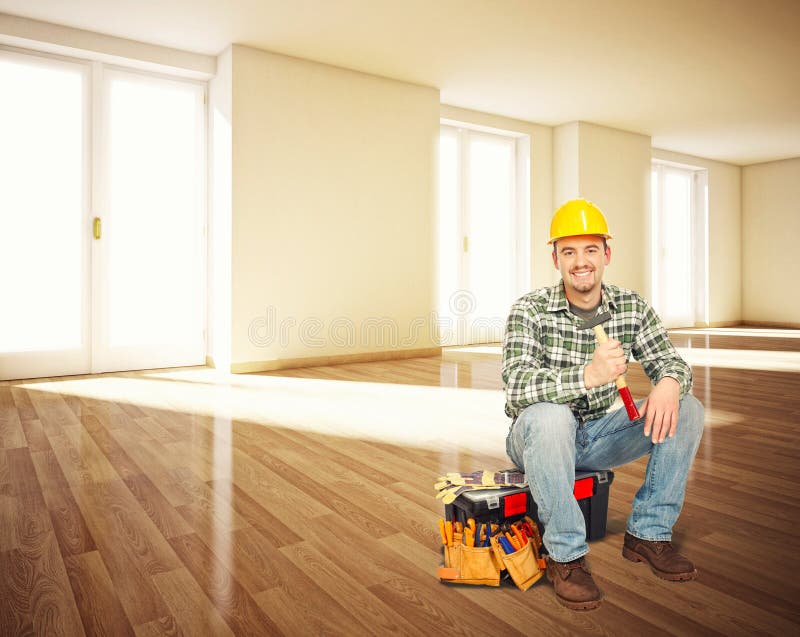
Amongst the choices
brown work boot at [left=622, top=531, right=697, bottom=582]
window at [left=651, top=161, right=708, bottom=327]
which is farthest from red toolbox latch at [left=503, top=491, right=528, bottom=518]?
window at [left=651, top=161, right=708, bottom=327]

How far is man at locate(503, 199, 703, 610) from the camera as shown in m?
1.63

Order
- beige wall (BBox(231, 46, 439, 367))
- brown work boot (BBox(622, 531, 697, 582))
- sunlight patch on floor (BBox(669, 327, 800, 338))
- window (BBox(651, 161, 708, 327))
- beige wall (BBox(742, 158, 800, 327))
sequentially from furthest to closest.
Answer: beige wall (BBox(742, 158, 800, 327)), window (BBox(651, 161, 708, 327)), sunlight patch on floor (BBox(669, 327, 800, 338)), beige wall (BBox(231, 46, 439, 367)), brown work boot (BBox(622, 531, 697, 582))

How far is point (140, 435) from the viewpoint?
11.1ft

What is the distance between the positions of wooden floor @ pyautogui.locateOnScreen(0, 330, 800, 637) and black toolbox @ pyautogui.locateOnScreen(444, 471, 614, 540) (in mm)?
163

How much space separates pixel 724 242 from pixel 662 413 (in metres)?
11.2

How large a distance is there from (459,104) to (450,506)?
670cm

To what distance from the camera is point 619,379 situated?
1.54 meters

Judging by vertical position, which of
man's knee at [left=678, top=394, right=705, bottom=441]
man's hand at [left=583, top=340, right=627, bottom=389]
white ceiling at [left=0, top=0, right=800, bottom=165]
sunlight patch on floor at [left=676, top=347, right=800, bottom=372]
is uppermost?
white ceiling at [left=0, top=0, right=800, bottom=165]

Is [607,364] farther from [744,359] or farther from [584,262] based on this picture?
[744,359]

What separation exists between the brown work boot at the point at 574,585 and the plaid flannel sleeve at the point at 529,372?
0.43 m

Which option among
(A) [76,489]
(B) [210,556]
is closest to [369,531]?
(B) [210,556]

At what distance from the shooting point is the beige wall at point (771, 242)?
11.0m

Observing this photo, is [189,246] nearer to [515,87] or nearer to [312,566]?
[515,87]

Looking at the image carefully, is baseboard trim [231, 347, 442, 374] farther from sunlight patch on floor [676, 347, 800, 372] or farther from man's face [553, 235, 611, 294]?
man's face [553, 235, 611, 294]
